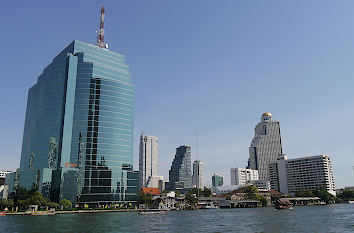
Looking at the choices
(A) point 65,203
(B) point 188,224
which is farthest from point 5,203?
(B) point 188,224

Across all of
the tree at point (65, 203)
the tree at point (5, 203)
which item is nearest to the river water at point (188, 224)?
the tree at point (5, 203)

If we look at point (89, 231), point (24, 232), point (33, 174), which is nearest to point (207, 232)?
point (89, 231)

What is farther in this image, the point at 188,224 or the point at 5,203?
the point at 5,203

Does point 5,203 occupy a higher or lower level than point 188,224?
higher

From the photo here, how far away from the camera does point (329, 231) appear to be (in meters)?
70.4

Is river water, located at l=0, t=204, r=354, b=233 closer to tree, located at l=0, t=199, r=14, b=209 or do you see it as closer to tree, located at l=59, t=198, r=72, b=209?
tree, located at l=0, t=199, r=14, b=209

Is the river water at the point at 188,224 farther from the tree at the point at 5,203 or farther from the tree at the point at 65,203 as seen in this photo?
the tree at the point at 65,203

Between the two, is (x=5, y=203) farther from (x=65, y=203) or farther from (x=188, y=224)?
(x=188, y=224)

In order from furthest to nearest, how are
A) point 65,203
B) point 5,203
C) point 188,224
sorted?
point 65,203 < point 5,203 < point 188,224

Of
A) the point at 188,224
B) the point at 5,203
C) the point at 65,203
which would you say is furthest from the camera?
the point at 65,203

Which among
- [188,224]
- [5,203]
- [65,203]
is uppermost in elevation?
[5,203]

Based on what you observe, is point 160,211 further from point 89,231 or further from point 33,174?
point 89,231

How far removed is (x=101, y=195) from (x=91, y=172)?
15.8 meters

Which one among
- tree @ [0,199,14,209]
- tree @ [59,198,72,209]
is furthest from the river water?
tree @ [59,198,72,209]
